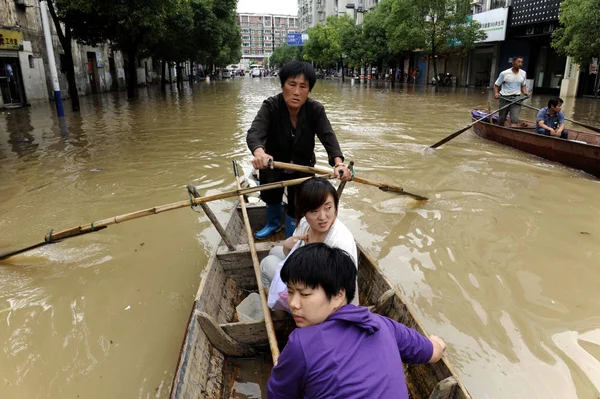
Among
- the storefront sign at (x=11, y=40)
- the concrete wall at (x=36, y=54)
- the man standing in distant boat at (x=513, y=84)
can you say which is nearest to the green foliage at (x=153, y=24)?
the concrete wall at (x=36, y=54)

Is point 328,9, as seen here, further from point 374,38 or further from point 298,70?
point 298,70

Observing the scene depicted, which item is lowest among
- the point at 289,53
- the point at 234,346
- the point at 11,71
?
the point at 234,346

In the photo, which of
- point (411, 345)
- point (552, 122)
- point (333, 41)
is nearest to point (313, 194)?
point (411, 345)

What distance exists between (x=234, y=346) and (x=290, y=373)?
1.10 metres

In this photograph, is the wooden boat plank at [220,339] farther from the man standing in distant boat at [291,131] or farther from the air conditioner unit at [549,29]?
the air conditioner unit at [549,29]

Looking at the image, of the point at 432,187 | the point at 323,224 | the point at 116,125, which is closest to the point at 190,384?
the point at 323,224

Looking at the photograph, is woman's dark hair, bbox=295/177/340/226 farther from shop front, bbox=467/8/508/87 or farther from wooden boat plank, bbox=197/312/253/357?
shop front, bbox=467/8/508/87

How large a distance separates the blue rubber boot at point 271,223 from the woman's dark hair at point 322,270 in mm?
2630

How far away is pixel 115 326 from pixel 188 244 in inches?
62.3

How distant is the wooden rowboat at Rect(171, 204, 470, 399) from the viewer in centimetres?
221

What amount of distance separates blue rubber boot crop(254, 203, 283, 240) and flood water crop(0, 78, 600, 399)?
0.72 m

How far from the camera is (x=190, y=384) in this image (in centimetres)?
221

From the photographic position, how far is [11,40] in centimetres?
1608

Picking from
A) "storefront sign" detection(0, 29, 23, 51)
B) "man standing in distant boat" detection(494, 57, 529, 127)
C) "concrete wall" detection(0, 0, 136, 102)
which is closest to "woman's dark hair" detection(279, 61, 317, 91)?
"man standing in distant boat" detection(494, 57, 529, 127)
